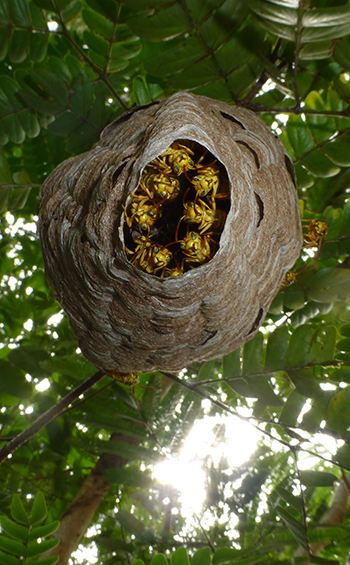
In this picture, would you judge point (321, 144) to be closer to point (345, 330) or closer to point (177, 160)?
point (177, 160)

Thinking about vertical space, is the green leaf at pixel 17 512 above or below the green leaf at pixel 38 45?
below

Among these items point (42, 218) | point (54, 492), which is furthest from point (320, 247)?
point (54, 492)

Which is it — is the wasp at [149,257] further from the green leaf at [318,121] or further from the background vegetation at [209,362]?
the green leaf at [318,121]

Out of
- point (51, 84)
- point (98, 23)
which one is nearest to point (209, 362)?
point (51, 84)

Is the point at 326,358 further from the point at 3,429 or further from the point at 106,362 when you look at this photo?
the point at 3,429

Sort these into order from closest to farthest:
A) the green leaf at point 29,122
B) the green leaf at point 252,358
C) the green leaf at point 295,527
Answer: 1. the green leaf at point 295,527
2. the green leaf at point 252,358
3. the green leaf at point 29,122

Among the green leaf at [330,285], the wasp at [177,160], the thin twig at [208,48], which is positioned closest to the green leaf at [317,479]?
the green leaf at [330,285]
